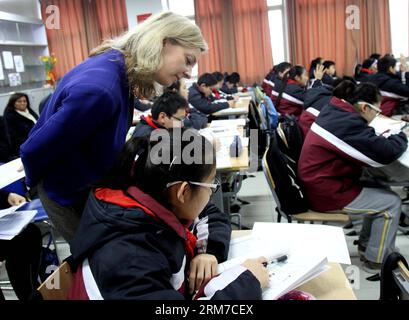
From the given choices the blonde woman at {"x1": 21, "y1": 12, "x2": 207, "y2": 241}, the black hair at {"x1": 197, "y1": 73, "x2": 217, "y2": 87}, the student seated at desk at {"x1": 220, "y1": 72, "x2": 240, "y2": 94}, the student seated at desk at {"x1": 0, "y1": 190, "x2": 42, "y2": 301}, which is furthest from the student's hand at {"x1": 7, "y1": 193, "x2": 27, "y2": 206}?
the student seated at desk at {"x1": 220, "y1": 72, "x2": 240, "y2": 94}

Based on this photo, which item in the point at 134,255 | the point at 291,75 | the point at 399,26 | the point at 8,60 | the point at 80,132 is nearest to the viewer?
the point at 134,255

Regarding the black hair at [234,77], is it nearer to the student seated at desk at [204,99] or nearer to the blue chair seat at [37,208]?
the student seated at desk at [204,99]

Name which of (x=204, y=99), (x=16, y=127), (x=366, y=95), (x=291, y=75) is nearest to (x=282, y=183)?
(x=366, y=95)

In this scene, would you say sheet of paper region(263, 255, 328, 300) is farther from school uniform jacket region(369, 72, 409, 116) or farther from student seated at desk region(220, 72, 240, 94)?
student seated at desk region(220, 72, 240, 94)

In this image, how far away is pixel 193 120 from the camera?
3914 millimetres

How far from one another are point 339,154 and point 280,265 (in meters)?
1.33

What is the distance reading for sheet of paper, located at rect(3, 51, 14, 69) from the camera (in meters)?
6.80

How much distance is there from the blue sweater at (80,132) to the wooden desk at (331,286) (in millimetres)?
717

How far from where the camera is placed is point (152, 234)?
951mm

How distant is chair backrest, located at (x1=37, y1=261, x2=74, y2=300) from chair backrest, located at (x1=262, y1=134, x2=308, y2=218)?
4.82 feet

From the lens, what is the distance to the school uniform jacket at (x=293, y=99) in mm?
5016

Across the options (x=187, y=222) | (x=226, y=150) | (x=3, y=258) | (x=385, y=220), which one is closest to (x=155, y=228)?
(x=187, y=222)

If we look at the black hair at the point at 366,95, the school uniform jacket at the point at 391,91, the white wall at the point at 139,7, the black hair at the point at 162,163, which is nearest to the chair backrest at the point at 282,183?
the black hair at the point at 366,95

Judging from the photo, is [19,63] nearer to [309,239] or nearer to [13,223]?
[13,223]
